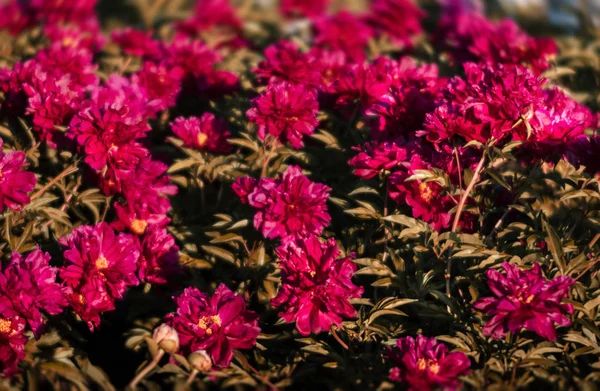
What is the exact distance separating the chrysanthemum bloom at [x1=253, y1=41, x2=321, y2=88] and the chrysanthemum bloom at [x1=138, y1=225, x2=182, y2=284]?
0.75 meters

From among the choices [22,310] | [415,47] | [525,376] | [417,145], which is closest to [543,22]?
[415,47]

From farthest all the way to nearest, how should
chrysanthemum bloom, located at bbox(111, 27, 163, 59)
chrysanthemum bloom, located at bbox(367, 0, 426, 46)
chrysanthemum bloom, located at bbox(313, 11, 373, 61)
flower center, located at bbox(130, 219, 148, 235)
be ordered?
chrysanthemum bloom, located at bbox(367, 0, 426, 46) → chrysanthemum bloom, located at bbox(313, 11, 373, 61) → chrysanthemum bloom, located at bbox(111, 27, 163, 59) → flower center, located at bbox(130, 219, 148, 235)

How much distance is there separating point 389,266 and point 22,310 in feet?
3.85

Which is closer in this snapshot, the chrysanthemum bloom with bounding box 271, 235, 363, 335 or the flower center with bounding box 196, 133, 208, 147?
the chrysanthemum bloom with bounding box 271, 235, 363, 335

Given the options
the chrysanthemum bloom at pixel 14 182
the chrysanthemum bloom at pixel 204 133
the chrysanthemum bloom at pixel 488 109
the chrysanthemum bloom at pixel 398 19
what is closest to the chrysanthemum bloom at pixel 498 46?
the chrysanthemum bloom at pixel 398 19

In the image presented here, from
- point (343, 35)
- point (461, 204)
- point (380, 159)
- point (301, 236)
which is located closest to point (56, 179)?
point (301, 236)

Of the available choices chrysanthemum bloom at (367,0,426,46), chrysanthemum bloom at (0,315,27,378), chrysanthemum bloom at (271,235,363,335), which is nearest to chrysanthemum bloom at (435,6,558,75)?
chrysanthemum bloom at (367,0,426,46)

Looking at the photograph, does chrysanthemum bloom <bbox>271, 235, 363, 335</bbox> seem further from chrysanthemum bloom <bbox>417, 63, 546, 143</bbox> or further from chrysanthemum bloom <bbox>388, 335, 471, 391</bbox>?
chrysanthemum bloom <bbox>417, 63, 546, 143</bbox>

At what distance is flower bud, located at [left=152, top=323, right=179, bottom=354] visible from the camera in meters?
2.01

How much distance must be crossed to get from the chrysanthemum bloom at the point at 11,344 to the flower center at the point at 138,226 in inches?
20.0

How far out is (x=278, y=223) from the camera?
7.50ft

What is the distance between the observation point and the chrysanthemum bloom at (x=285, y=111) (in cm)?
244

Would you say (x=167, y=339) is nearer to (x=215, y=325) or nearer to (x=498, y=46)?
(x=215, y=325)

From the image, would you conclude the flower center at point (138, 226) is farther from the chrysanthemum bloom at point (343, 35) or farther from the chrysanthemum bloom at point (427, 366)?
the chrysanthemum bloom at point (343, 35)
